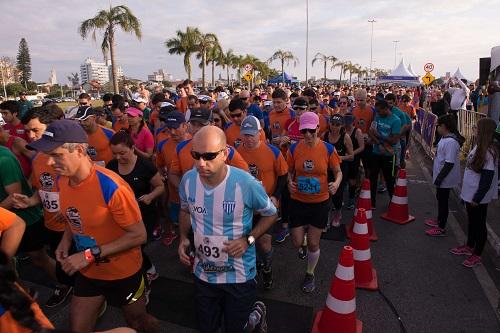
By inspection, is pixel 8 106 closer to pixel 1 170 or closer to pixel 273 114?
pixel 1 170

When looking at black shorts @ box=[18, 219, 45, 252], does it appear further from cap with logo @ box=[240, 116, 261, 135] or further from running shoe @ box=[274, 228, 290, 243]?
running shoe @ box=[274, 228, 290, 243]

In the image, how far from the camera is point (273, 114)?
6965mm

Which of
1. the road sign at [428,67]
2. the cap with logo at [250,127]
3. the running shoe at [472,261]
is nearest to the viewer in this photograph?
the cap with logo at [250,127]

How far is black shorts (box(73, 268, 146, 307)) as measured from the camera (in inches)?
103

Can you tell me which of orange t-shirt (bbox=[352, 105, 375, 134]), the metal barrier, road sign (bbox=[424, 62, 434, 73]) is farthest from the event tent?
orange t-shirt (bbox=[352, 105, 375, 134])

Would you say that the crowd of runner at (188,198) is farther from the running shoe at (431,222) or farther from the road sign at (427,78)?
the road sign at (427,78)

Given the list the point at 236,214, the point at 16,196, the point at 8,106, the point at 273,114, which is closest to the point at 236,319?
the point at 236,214

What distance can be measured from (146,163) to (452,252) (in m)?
4.41

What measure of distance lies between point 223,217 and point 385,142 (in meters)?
5.04

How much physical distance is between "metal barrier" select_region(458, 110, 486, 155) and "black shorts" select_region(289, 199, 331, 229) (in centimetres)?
764

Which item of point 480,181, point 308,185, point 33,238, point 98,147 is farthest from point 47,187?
Answer: point 480,181

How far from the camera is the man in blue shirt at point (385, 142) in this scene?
6562mm

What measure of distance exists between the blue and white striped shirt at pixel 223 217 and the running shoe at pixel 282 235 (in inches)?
116

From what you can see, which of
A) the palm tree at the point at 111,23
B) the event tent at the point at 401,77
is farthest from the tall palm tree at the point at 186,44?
the event tent at the point at 401,77
